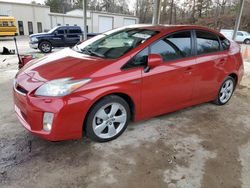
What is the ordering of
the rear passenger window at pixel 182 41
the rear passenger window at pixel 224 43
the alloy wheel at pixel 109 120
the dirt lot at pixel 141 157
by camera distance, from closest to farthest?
the dirt lot at pixel 141 157, the alloy wheel at pixel 109 120, the rear passenger window at pixel 182 41, the rear passenger window at pixel 224 43

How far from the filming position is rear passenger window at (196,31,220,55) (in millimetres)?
3765

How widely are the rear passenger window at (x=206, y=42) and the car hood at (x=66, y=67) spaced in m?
1.68

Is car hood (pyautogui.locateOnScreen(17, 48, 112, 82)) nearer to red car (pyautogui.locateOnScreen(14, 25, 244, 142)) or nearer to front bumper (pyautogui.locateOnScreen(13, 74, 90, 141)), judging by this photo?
red car (pyautogui.locateOnScreen(14, 25, 244, 142))

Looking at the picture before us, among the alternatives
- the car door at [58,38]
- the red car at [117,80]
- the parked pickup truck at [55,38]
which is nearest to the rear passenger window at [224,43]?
the red car at [117,80]

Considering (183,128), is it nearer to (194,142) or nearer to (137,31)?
(194,142)

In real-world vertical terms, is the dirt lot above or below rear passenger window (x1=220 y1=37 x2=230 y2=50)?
below

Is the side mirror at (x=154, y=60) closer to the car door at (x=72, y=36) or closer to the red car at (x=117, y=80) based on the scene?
the red car at (x=117, y=80)

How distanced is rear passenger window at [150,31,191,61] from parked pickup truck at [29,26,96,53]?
10.2 m

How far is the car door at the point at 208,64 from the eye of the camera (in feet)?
12.3

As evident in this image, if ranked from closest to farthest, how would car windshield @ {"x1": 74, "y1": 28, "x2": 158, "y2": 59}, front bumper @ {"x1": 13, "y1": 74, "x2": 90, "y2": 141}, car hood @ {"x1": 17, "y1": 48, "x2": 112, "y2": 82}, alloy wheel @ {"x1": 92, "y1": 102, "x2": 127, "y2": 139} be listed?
front bumper @ {"x1": 13, "y1": 74, "x2": 90, "y2": 141}
car hood @ {"x1": 17, "y1": 48, "x2": 112, "y2": 82}
alloy wheel @ {"x1": 92, "y1": 102, "x2": 127, "y2": 139}
car windshield @ {"x1": 74, "y1": 28, "x2": 158, "y2": 59}

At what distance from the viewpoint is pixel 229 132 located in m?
3.55

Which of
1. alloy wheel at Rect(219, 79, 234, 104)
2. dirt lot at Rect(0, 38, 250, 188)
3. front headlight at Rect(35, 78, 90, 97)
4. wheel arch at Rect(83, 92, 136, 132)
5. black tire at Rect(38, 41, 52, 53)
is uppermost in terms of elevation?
front headlight at Rect(35, 78, 90, 97)

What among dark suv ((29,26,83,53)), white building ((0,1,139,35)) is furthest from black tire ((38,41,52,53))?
white building ((0,1,139,35))

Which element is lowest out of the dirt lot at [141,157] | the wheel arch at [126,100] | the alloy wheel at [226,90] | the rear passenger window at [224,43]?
the dirt lot at [141,157]
